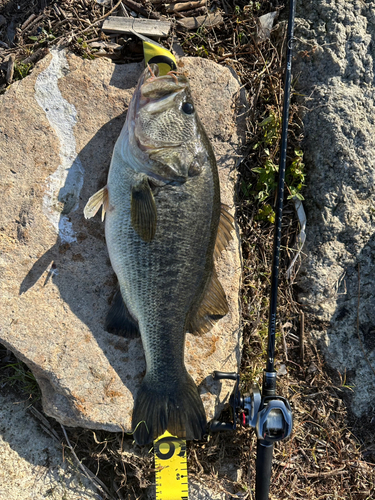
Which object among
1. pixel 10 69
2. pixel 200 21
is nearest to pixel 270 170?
pixel 200 21

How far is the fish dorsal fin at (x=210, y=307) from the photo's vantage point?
326 cm

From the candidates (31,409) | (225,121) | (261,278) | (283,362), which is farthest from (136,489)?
(225,121)

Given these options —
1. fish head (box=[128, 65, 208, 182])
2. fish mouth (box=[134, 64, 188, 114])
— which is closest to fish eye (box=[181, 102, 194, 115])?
fish head (box=[128, 65, 208, 182])

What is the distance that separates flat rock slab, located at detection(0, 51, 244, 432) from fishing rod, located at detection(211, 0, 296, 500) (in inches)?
10.7

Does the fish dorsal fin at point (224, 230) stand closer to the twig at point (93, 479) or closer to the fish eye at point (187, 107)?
the fish eye at point (187, 107)

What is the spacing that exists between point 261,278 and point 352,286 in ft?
3.03

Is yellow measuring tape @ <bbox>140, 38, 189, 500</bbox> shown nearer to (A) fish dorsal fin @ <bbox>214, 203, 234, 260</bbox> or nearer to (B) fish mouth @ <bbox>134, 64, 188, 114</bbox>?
(B) fish mouth @ <bbox>134, 64, 188, 114</bbox>

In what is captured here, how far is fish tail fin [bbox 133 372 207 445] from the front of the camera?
3178mm

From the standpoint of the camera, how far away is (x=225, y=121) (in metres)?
3.64

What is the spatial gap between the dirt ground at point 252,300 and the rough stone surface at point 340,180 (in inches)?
6.7

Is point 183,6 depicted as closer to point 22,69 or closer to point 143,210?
point 22,69

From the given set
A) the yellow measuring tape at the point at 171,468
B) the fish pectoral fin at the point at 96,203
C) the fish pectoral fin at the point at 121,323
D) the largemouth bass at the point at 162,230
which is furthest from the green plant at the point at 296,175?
the yellow measuring tape at the point at 171,468

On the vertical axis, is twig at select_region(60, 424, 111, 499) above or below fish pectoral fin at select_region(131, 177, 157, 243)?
below

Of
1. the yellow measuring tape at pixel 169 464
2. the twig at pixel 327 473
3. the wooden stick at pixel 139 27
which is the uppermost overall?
the wooden stick at pixel 139 27
